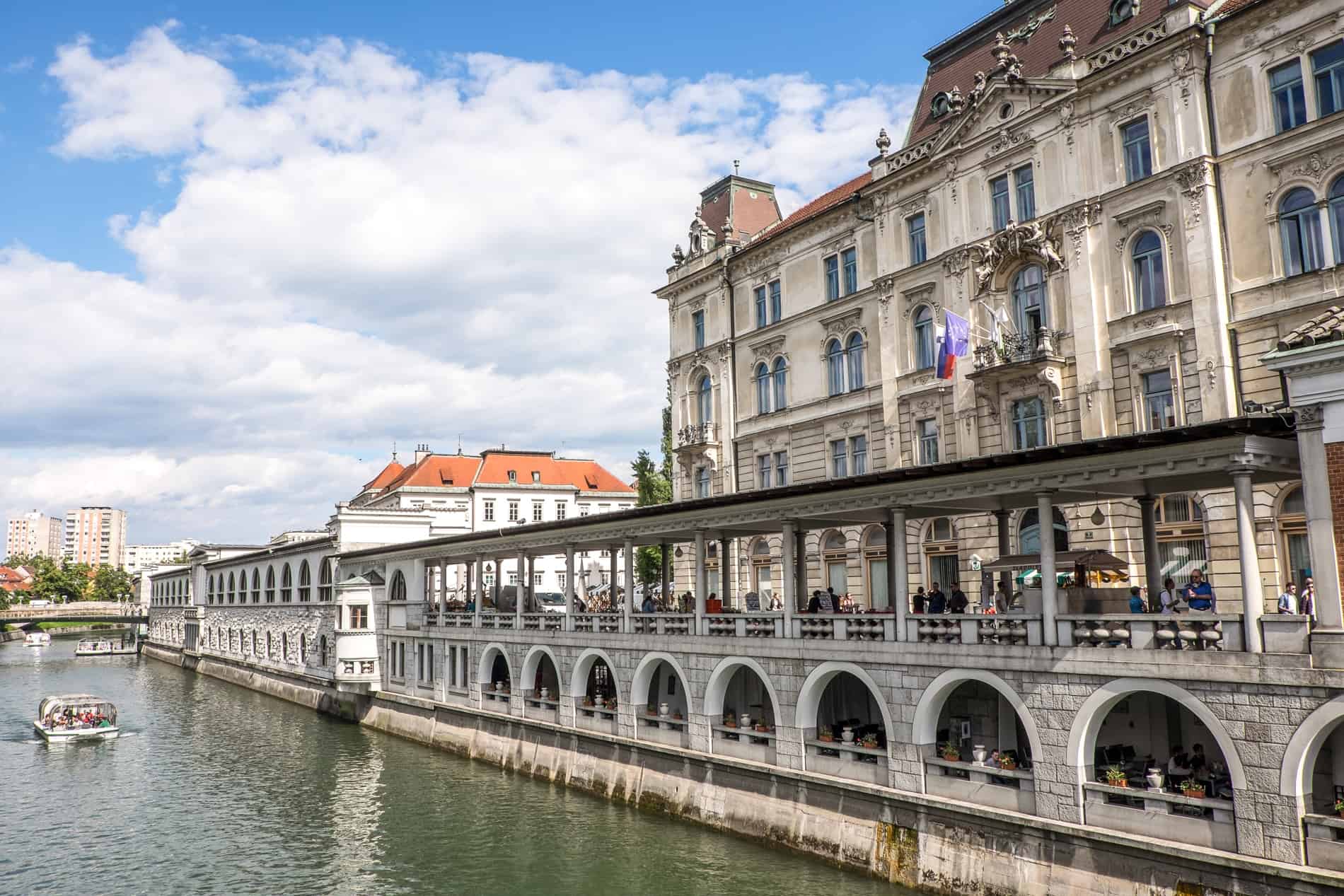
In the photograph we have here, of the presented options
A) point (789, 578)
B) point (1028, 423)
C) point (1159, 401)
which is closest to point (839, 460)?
point (1028, 423)

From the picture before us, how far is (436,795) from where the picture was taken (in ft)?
114

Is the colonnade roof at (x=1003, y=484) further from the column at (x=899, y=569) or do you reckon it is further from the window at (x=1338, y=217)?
the window at (x=1338, y=217)

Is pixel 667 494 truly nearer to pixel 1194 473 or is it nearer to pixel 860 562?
pixel 860 562

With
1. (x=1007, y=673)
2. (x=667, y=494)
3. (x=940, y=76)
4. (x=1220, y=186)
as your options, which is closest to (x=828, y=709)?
(x=1007, y=673)

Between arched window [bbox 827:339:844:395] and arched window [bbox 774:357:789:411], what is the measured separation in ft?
10.1

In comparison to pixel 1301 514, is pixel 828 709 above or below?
below

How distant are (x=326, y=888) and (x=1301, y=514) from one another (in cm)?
2872

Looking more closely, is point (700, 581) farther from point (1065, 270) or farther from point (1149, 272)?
point (1149, 272)

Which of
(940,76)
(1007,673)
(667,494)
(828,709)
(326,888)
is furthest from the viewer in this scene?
(667,494)

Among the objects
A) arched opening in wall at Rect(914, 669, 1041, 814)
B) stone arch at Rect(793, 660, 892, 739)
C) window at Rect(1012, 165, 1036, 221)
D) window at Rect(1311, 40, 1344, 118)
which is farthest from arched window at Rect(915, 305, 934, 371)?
stone arch at Rect(793, 660, 892, 739)

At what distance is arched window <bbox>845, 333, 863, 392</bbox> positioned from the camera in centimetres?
4634

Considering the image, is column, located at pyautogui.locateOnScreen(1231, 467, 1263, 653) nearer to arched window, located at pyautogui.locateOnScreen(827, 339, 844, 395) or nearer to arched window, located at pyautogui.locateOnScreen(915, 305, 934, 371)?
arched window, located at pyautogui.locateOnScreen(915, 305, 934, 371)

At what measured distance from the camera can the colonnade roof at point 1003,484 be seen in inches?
721

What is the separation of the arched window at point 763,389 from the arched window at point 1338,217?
86.8ft
